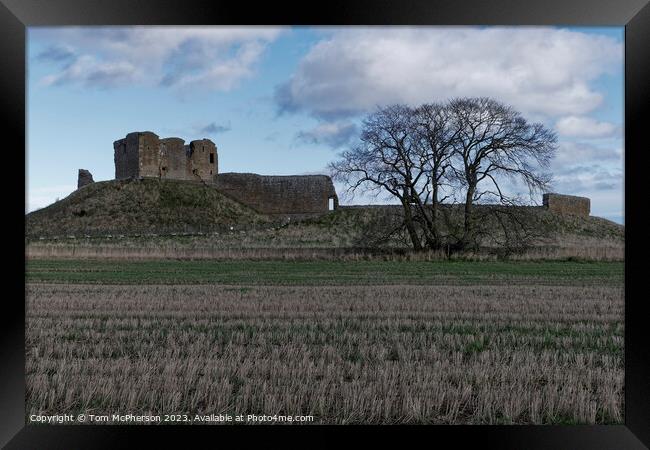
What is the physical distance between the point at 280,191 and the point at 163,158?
31.2 feet

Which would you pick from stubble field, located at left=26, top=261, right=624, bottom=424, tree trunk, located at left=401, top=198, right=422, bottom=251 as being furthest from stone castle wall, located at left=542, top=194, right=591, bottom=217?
stubble field, located at left=26, top=261, right=624, bottom=424

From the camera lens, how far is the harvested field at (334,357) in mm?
3850

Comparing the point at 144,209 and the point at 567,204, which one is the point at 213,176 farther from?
the point at 567,204

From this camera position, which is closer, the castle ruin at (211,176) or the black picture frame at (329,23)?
the black picture frame at (329,23)

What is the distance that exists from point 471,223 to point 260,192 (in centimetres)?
3062

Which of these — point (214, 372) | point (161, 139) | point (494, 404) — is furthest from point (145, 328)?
point (161, 139)

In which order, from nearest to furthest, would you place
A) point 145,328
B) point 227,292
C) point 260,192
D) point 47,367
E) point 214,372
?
1. point 214,372
2. point 47,367
3. point 145,328
4. point 227,292
5. point 260,192

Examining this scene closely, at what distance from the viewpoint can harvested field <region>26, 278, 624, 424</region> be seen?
3.85m

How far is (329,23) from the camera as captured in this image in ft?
12.1

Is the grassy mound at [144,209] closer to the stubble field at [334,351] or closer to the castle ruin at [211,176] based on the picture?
the castle ruin at [211,176]

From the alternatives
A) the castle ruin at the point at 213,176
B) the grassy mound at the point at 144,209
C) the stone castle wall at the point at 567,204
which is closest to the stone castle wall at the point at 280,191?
the castle ruin at the point at 213,176

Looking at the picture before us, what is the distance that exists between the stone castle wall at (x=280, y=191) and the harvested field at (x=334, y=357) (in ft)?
117

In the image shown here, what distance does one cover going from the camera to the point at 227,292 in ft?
34.7
